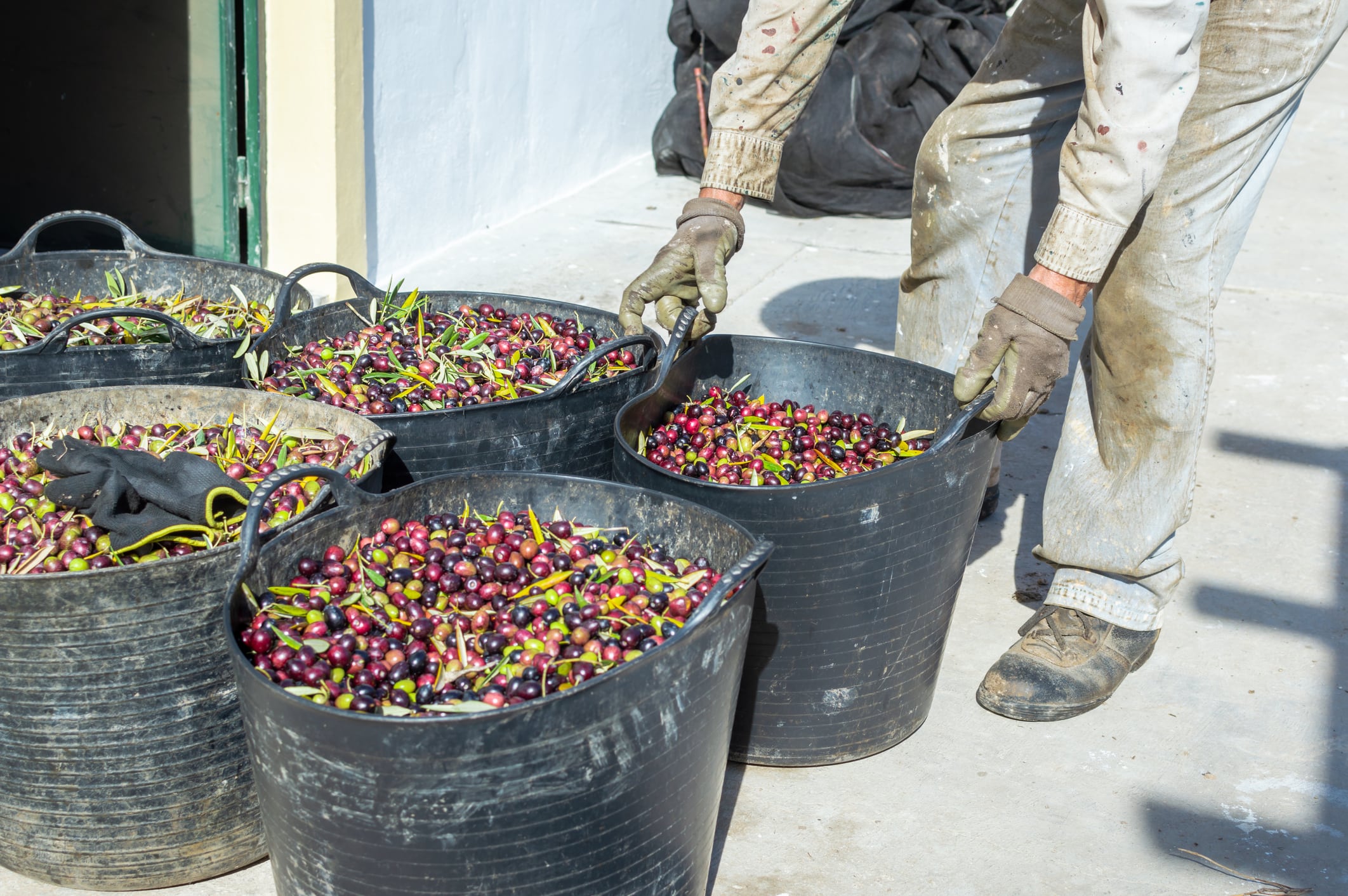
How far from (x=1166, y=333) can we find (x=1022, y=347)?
54 centimetres

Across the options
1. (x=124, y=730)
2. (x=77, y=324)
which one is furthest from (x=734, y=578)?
(x=77, y=324)

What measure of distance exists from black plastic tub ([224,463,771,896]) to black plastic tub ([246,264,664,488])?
1.75 feet

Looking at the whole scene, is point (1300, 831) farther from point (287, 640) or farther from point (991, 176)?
point (287, 640)

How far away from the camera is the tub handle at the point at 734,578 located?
1.63 meters

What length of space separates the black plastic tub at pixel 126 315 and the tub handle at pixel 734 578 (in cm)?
137

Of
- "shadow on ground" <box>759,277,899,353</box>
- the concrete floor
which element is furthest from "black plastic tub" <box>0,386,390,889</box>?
"shadow on ground" <box>759,277,899,353</box>

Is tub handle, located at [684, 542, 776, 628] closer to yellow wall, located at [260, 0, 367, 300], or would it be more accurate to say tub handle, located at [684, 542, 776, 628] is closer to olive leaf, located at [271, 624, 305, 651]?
olive leaf, located at [271, 624, 305, 651]

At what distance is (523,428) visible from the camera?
95.3 inches

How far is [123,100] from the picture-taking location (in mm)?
4633

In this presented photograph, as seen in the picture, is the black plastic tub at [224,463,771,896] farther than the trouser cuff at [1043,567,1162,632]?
No

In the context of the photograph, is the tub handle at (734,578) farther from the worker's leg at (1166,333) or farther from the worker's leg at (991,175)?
the worker's leg at (991,175)

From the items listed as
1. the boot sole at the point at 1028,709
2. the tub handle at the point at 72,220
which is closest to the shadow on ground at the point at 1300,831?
the boot sole at the point at 1028,709

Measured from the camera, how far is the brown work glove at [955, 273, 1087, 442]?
2221 millimetres

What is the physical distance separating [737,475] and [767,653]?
1.16 ft
